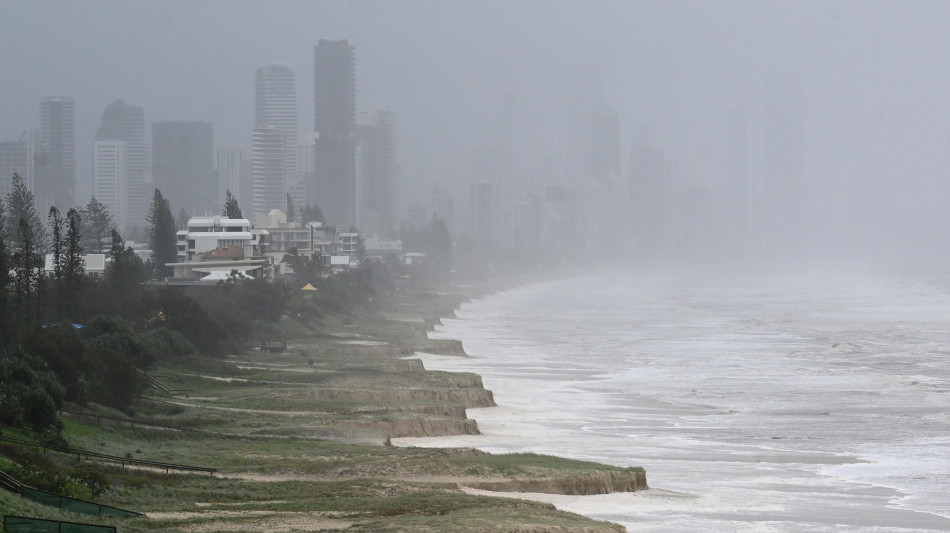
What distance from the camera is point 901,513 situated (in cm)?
3419

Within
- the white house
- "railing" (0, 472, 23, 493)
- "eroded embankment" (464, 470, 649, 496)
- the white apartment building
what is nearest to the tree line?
the white apartment building

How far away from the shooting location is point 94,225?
15762 cm

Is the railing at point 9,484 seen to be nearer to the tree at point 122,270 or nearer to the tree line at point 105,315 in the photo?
the tree line at point 105,315

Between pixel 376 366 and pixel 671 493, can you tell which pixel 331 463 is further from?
pixel 376 366

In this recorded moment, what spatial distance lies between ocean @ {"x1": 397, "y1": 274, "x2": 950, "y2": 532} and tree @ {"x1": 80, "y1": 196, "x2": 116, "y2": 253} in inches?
2102

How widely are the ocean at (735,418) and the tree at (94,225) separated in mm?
53392

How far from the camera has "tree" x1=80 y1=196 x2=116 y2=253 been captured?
6100 inches

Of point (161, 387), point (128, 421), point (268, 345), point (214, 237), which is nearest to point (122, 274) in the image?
point (268, 345)

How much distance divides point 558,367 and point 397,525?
2189 inches

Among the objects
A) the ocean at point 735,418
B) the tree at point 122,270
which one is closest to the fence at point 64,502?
the ocean at point 735,418

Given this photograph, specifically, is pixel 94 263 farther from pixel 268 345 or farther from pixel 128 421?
pixel 128 421

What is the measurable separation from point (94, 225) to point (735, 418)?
117986mm

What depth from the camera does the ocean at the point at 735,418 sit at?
114 feet

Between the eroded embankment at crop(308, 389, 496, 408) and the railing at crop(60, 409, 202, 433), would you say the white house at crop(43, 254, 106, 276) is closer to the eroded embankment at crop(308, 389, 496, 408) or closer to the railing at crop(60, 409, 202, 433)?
the eroded embankment at crop(308, 389, 496, 408)
